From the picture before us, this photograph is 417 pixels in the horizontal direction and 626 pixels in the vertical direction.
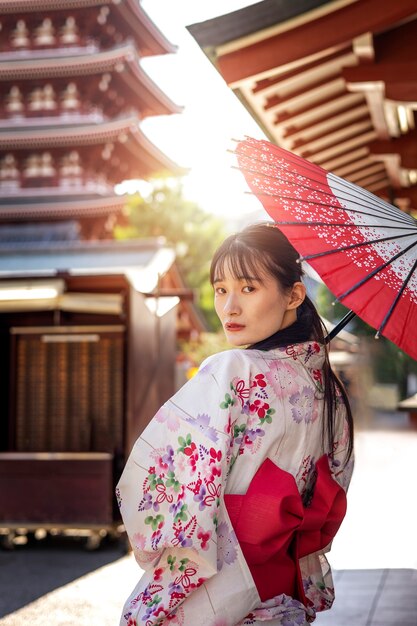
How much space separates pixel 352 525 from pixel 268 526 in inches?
240

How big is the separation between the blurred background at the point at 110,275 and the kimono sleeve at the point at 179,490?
0.60 meters

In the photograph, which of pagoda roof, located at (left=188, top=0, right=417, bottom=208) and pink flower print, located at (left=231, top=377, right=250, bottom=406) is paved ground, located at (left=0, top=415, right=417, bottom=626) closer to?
pagoda roof, located at (left=188, top=0, right=417, bottom=208)

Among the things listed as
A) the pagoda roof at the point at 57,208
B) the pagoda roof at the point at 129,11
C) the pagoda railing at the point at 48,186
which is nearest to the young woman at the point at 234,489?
the pagoda roof at the point at 57,208

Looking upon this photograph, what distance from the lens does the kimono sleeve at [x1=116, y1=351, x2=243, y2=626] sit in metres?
1.98

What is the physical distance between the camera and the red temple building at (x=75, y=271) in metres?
7.92

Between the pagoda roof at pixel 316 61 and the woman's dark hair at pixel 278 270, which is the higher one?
the pagoda roof at pixel 316 61

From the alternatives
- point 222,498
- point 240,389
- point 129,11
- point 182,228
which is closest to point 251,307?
point 240,389

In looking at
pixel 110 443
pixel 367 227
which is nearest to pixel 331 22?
pixel 367 227

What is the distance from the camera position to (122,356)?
346 inches

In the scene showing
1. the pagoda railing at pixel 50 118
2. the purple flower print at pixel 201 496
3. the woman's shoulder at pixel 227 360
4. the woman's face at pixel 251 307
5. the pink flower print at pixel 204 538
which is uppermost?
the pagoda railing at pixel 50 118

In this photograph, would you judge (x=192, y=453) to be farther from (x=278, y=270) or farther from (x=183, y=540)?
(x=278, y=270)

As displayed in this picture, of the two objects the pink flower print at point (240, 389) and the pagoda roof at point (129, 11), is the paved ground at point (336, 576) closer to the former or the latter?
the pink flower print at point (240, 389)

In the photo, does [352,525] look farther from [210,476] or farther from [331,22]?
[210,476]

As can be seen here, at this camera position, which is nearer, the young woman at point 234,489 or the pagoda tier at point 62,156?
the young woman at point 234,489
